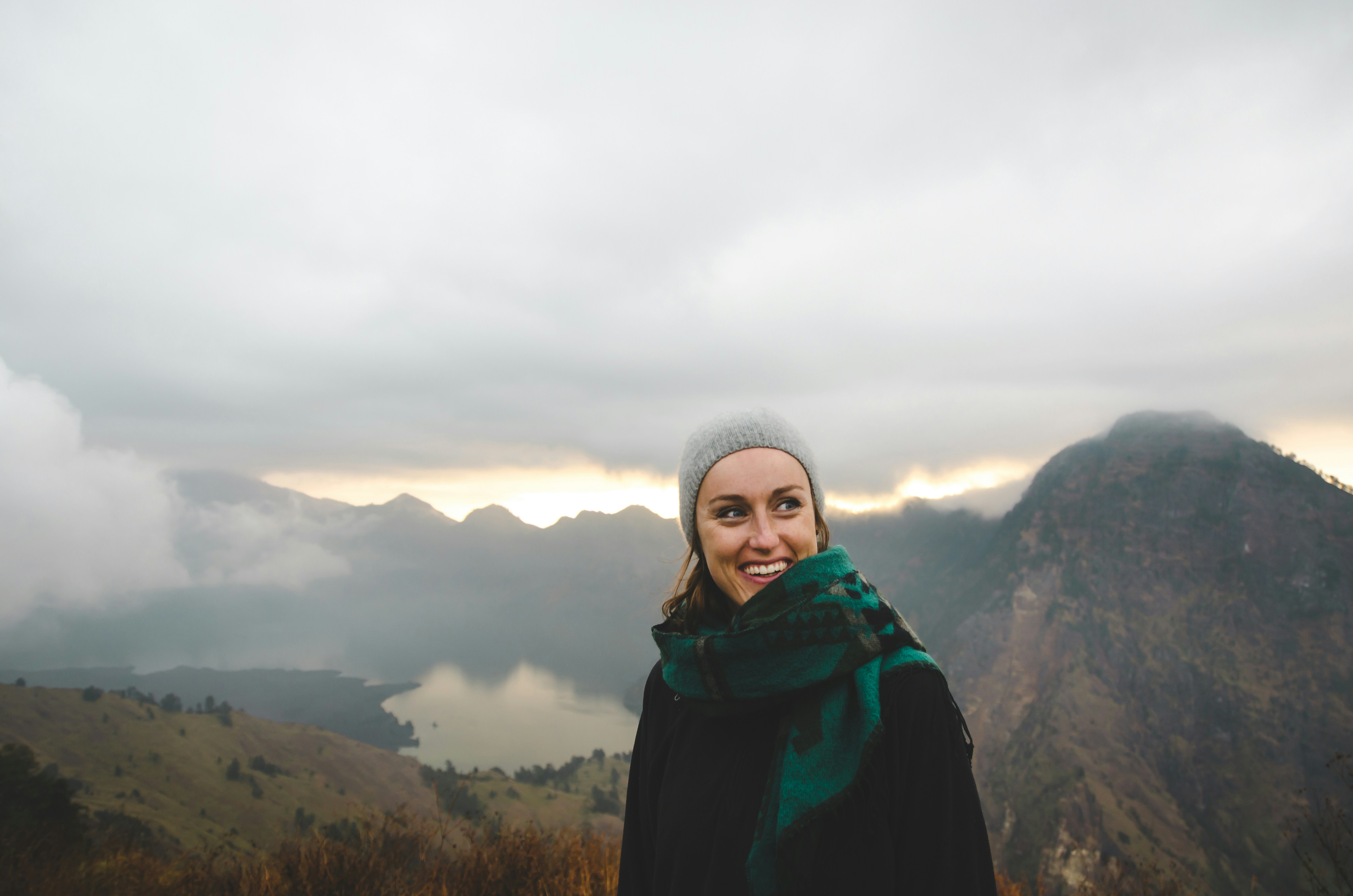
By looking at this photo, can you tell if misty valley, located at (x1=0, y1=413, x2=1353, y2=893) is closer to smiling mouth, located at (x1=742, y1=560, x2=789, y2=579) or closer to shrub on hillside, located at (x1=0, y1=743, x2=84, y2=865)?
shrub on hillside, located at (x1=0, y1=743, x2=84, y2=865)

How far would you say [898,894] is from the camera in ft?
5.43

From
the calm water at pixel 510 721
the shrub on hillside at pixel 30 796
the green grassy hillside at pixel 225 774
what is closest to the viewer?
the shrub on hillside at pixel 30 796

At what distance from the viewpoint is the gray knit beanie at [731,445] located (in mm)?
2367

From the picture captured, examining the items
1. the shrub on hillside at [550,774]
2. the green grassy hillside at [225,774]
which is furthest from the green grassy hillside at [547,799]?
the shrub on hillside at [550,774]

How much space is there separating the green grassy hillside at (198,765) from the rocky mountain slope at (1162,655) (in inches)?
3313

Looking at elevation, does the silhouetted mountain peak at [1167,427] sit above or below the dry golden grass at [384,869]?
above

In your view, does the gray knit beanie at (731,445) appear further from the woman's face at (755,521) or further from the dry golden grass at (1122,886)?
the dry golden grass at (1122,886)

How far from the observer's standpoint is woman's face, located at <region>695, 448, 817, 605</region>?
216cm

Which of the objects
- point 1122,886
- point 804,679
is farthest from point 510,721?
point 804,679

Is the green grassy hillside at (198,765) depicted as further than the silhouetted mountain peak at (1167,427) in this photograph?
No

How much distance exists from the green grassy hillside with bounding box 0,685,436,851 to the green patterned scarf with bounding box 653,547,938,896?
61484 millimetres

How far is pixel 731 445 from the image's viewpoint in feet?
→ 7.74

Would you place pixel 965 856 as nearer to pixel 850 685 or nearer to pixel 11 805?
pixel 850 685

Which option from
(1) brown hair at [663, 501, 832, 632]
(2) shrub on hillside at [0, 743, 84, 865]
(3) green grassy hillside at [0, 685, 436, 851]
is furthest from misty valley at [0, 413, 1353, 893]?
(1) brown hair at [663, 501, 832, 632]
